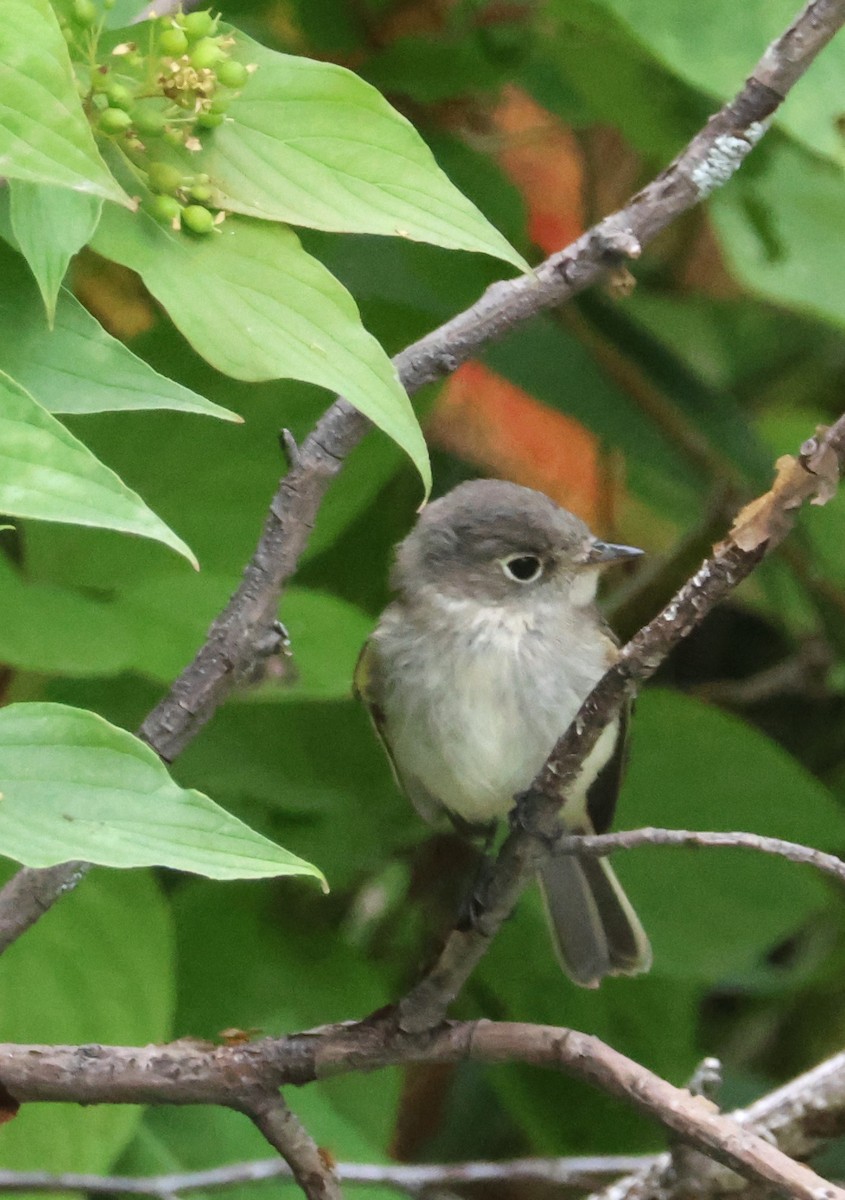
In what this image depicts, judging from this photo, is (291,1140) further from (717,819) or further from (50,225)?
(717,819)

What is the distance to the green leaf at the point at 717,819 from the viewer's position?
93.4 inches

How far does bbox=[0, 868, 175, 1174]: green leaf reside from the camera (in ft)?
5.76

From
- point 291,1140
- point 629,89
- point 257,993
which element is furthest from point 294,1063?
point 629,89

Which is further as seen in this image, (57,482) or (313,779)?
(313,779)

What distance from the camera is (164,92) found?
1218 mm

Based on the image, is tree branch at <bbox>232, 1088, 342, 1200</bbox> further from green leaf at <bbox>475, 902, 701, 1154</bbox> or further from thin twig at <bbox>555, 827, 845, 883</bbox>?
green leaf at <bbox>475, 902, 701, 1154</bbox>

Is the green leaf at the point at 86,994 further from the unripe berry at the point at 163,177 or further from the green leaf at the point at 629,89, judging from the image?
the green leaf at the point at 629,89

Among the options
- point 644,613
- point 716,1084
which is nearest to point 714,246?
point 644,613

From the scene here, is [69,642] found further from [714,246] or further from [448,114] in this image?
[714,246]

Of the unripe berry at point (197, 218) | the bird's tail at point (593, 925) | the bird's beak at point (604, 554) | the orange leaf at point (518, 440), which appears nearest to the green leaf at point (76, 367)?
the unripe berry at point (197, 218)

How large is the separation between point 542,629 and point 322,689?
531 millimetres

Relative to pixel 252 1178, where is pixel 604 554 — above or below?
above

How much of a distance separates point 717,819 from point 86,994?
3.44 ft

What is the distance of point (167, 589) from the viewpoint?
188 cm
